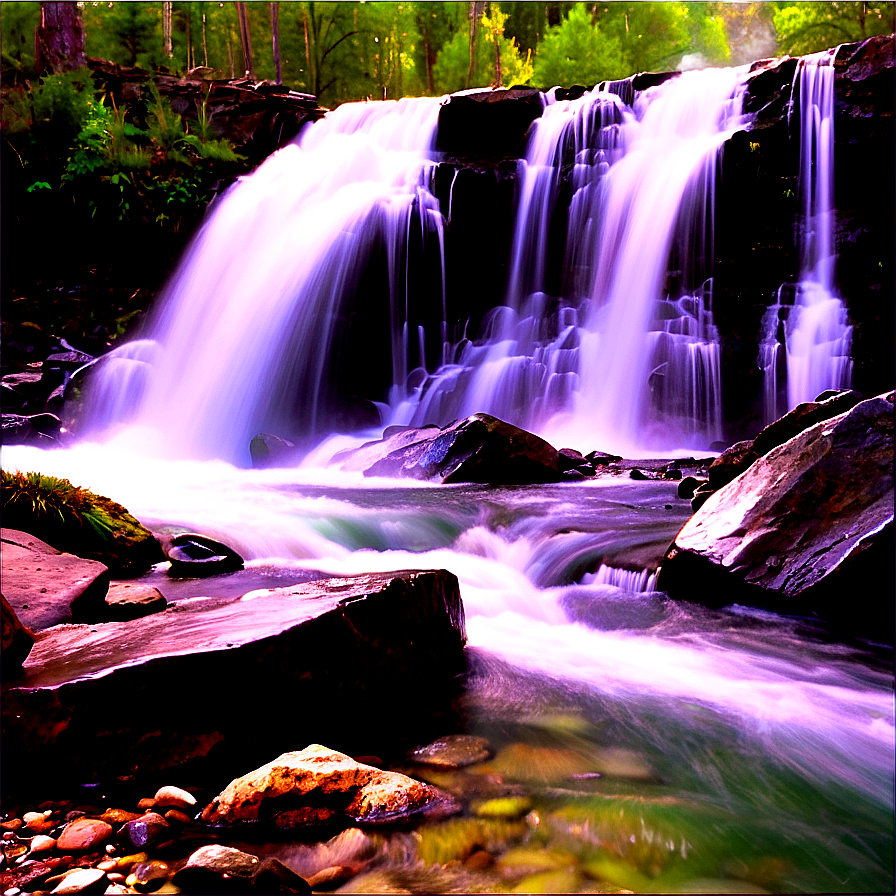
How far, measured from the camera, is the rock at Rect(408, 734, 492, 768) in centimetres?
275

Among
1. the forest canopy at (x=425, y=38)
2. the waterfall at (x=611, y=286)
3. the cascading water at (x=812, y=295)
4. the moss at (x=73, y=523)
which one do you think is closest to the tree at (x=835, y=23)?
the forest canopy at (x=425, y=38)

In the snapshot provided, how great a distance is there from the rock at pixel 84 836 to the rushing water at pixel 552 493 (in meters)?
0.51

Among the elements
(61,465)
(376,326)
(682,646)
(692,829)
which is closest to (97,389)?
(61,465)

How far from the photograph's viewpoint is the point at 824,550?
3.97 meters

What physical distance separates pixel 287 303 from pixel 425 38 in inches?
1425

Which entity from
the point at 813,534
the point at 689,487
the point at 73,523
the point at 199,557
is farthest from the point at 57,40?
the point at 813,534

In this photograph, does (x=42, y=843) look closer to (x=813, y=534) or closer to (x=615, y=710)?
(x=615, y=710)

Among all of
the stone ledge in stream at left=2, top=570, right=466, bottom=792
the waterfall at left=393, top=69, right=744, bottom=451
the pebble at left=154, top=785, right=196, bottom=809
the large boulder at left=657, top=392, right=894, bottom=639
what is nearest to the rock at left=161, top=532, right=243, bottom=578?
the stone ledge in stream at left=2, top=570, right=466, bottom=792

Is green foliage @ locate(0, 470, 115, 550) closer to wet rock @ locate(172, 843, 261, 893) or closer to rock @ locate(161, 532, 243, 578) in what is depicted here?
rock @ locate(161, 532, 243, 578)

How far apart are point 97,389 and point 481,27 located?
34.2 meters

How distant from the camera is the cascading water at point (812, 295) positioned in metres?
10.4

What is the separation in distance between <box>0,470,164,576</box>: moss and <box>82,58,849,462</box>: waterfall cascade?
6.09 m

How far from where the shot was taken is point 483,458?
8008 millimetres

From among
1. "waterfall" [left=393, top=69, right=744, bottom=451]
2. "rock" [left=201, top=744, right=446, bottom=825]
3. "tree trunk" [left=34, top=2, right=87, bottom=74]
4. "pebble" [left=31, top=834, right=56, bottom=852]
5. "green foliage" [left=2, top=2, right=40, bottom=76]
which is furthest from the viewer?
"green foliage" [left=2, top=2, right=40, bottom=76]
